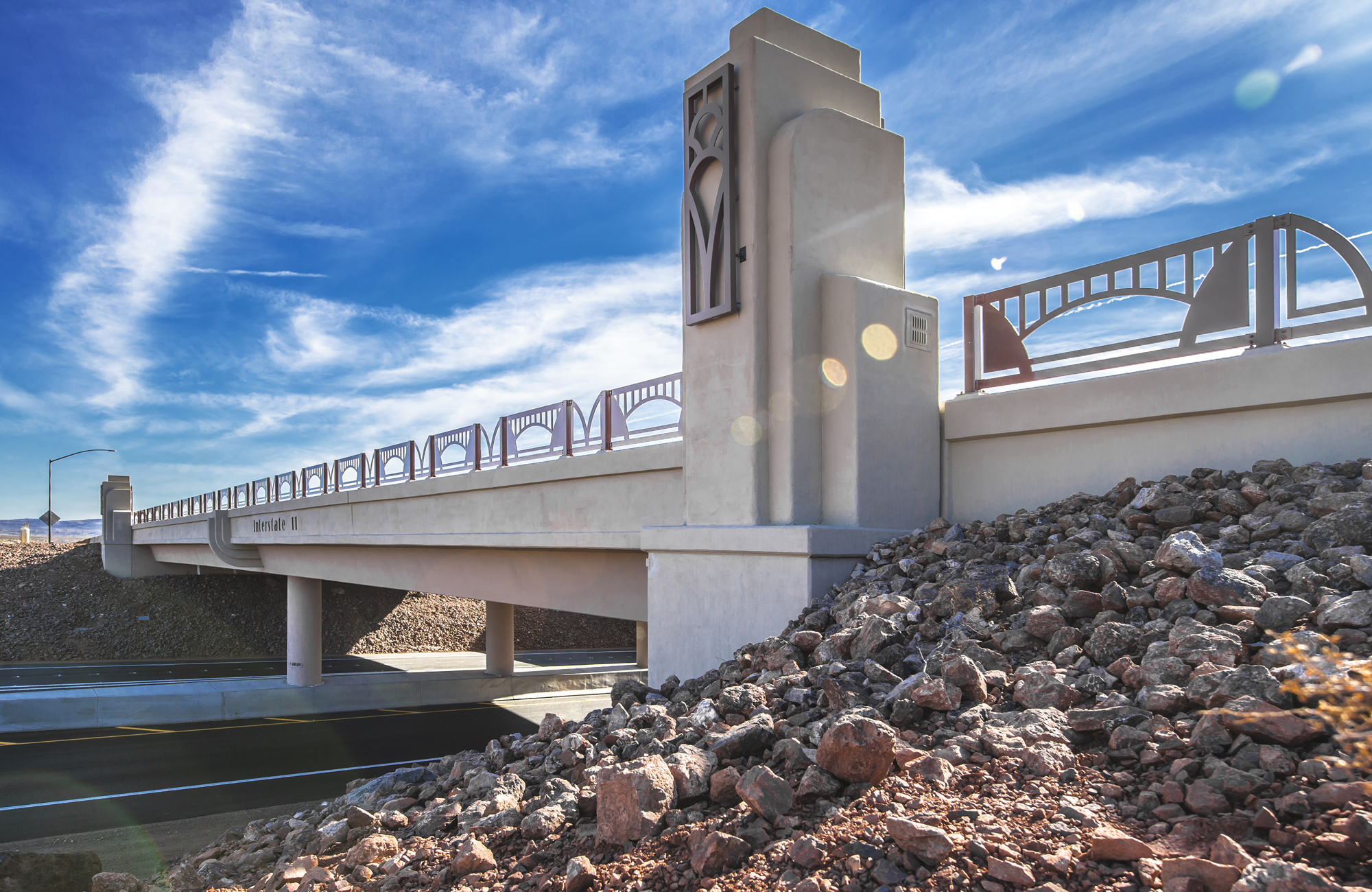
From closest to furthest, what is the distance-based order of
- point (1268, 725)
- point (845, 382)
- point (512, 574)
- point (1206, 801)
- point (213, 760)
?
point (1206, 801) → point (1268, 725) → point (845, 382) → point (512, 574) → point (213, 760)

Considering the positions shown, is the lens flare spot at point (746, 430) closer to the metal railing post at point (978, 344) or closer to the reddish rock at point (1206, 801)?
the metal railing post at point (978, 344)

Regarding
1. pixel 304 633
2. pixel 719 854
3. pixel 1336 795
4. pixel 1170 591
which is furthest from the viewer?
pixel 304 633

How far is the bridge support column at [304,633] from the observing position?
26984 mm

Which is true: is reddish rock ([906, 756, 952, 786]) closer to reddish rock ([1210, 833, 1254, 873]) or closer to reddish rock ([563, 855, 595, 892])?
reddish rock ([1210, 833, 1254, 873])

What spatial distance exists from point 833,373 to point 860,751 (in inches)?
181

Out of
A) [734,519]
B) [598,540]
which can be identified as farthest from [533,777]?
[598,540]

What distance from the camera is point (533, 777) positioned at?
495 centimetres

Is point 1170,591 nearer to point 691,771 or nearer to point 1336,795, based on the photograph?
point 1336,795

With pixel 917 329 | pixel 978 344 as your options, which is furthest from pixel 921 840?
pixel 978 344

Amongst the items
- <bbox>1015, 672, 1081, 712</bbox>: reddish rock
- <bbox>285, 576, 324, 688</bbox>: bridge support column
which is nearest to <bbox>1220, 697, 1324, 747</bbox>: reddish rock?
<bbox>1015, 672, 1081, 712</bbox>: reddish rock

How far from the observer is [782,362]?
7445 millimetres

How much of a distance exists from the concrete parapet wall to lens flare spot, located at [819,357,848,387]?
141cm

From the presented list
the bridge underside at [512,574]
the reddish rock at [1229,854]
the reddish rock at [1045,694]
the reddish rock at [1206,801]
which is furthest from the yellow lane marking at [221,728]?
the reddish rock at [1229,854]

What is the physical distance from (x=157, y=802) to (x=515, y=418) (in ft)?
28.2
